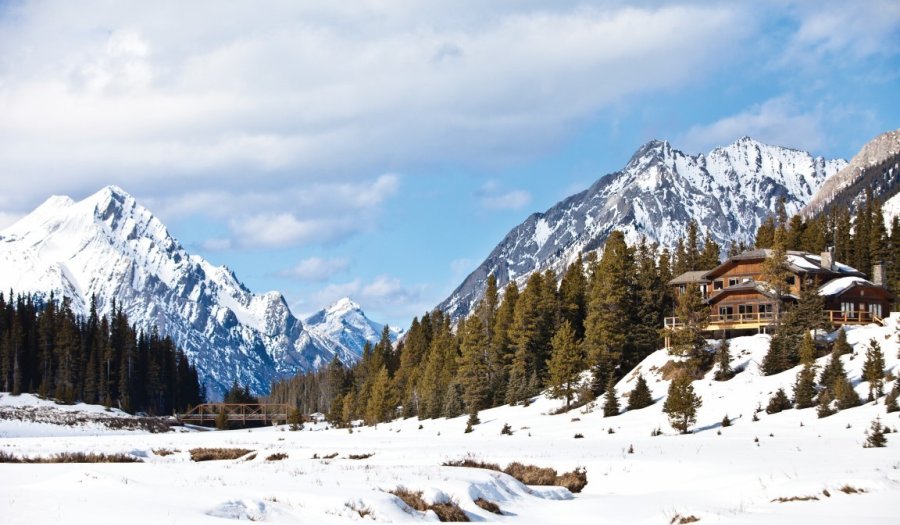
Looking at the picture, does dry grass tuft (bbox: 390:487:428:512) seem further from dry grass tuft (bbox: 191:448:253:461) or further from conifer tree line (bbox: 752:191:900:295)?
conifer tree line (bbox: 752:191:900:295)

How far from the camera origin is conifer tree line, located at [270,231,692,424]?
266 feet

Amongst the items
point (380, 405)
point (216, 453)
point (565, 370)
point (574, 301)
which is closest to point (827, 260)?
point (574, 301)

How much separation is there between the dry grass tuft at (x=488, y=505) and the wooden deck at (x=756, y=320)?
193ft

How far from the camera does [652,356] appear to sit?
7969cm

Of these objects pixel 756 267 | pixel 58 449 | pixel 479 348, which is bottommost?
pixel 58 449

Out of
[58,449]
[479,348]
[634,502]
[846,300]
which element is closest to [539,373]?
[479,348]

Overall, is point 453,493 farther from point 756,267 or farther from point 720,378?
point 756,267

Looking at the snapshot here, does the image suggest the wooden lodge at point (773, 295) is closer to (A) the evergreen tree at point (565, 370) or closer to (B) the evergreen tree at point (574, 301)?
(A) the evergreen tree at point (565, 370)

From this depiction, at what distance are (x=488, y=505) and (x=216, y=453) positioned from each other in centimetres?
2470

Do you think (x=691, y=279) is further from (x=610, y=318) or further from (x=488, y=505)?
(x=488, y=505)

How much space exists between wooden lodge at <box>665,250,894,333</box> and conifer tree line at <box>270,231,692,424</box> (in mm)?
4610

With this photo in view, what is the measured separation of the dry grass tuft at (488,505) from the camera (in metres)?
23.7

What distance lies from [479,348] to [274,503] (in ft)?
249

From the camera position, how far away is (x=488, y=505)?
23922 mm
